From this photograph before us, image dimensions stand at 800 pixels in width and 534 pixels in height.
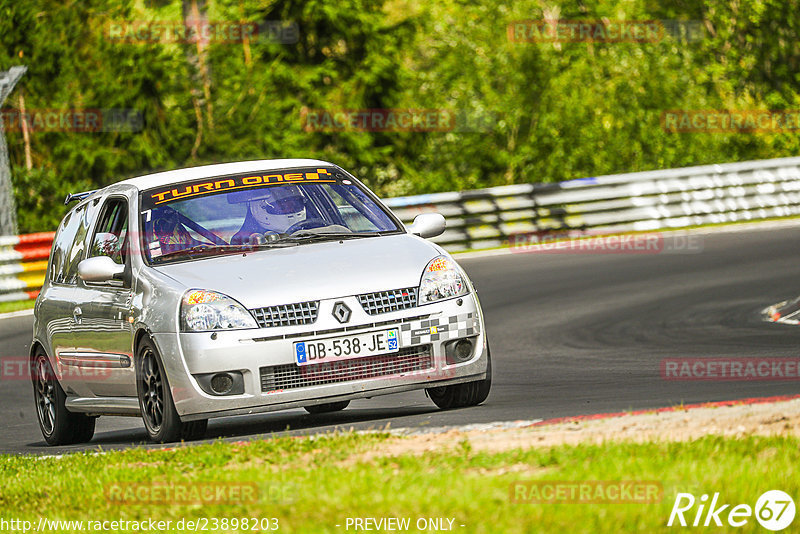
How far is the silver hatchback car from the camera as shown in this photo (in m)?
8.17

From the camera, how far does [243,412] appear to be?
8.26m

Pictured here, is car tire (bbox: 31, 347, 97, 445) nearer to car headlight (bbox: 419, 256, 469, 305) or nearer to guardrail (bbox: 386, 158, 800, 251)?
car headlight (bbox: 419, 256, 469, 305)

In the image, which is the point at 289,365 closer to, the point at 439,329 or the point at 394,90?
the point at 439,329

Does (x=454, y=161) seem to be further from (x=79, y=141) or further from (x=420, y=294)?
(x=420, y=294)

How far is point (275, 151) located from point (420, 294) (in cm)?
1845

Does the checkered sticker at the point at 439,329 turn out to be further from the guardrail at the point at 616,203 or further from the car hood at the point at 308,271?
the guardrail at the point at 616,203

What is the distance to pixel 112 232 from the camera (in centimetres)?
976

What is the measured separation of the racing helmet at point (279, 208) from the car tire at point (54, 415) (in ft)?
6.94

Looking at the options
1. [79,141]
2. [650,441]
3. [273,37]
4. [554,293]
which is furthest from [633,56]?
[650,441]

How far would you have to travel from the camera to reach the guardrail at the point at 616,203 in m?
22.5

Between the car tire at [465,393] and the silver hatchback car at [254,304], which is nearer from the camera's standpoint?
the silver hatchback car at [254,304]

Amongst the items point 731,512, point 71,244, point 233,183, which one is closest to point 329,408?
point 233,183

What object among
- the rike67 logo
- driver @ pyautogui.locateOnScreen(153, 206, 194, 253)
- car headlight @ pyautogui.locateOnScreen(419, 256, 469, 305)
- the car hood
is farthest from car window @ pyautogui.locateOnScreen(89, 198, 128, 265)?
the rike67 logo

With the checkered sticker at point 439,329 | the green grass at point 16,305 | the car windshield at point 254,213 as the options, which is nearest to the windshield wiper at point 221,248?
the car windshield at point 254,213
